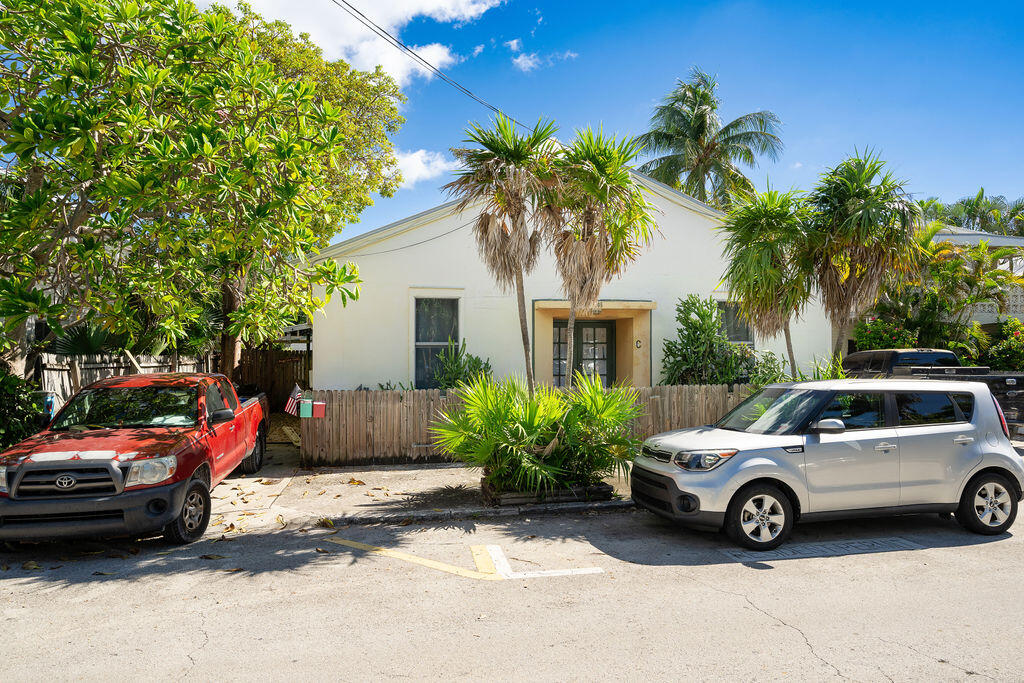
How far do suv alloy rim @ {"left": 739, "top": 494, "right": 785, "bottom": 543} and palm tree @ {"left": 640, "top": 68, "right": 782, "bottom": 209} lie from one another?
26585mm

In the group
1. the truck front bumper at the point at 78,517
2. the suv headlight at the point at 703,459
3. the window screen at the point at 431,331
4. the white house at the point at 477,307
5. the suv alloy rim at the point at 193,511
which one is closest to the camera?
the truck front bumper at the point at 78,517

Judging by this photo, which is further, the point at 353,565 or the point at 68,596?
the point at 353,565

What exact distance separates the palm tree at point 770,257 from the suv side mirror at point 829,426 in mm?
3753

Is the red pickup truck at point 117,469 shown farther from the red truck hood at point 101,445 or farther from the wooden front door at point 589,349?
the wooden front door at point 589,349

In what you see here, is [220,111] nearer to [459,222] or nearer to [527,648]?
[459,222]

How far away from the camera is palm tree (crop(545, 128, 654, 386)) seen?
8.32m

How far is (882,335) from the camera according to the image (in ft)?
51.8

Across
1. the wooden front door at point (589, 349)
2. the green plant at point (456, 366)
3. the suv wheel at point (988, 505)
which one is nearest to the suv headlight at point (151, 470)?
the green plant at point (456, 366)

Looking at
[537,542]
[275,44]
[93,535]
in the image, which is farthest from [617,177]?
[275,44]

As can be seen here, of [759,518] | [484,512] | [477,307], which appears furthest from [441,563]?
[477,307]

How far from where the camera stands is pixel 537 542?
21.0 feet

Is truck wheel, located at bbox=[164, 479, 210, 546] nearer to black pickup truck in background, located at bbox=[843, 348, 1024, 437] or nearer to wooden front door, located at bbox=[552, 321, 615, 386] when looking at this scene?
wooden front door, located at bbox=[552, 321, 615, 386]

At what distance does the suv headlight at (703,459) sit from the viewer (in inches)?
242

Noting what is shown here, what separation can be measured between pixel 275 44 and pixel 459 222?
9.89 metres
